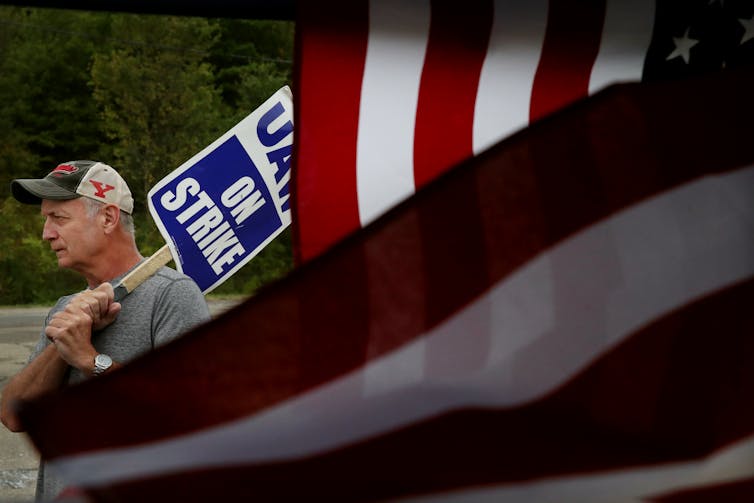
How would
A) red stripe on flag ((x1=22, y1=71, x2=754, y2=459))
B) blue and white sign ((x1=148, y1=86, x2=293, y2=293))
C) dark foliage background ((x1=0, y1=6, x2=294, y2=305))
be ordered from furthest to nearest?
1. dark foliage background ((x1=0, y1=6, x2=294, y2=305))
2. blue and white sign ((x1=148, y1=86, x2=293, y2=293))
3. red stripe on flag ((x1=22, y1=71, x2=754, y2=459))

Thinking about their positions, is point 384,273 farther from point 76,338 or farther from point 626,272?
point 76,338

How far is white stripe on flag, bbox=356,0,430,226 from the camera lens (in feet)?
4.53

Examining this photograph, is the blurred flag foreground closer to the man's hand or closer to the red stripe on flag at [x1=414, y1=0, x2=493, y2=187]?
the red stripe on flag at [x1=414, y1=0, x2=493, y2=187]

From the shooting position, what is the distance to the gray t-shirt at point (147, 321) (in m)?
2.49

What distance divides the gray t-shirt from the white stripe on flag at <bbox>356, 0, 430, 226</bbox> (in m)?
1.17

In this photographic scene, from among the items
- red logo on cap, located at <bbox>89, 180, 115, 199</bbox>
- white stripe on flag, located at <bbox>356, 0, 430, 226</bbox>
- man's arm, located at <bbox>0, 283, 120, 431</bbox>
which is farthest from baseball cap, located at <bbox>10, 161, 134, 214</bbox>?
white stripe on flag, located at <bbox>356, 0, 430, 226</bbox>

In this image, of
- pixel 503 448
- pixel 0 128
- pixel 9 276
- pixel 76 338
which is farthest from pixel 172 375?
pixel 0 128

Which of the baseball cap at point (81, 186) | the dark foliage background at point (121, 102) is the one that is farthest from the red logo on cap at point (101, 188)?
the dark foliage background at point (121, 102)

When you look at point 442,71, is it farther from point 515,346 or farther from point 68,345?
point 68,345

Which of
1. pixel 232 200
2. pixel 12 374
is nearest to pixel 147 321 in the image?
pixel 232 200

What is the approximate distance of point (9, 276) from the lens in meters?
23.7

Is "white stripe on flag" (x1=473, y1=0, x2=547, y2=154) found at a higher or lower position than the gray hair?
higher

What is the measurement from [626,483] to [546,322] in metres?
0.19

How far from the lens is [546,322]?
113cm
